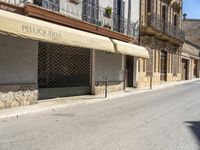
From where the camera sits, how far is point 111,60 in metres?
23.4

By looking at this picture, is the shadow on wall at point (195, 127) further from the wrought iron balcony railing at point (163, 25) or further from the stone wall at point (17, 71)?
the wrought iron balcony railing at point (163, 25)

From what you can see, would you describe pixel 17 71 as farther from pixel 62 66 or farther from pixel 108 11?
pixel 108 11

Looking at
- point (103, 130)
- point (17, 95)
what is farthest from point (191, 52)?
point (103, 130)

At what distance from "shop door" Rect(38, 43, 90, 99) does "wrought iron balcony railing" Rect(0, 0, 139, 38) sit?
5.21 ft

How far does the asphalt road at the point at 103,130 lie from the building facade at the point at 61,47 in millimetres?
2211

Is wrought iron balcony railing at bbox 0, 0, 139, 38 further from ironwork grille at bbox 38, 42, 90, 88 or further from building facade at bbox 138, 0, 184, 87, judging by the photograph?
building facade at bbox 138, 0, 184, 87

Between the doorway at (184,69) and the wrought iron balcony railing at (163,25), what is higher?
the wrought iron balcony railing at (163,25)

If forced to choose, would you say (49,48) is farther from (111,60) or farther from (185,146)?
(185,146)

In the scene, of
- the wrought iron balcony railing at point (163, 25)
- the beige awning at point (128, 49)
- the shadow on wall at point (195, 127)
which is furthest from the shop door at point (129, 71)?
the shadow on wall at point (195, 127)

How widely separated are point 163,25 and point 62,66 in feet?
56.3

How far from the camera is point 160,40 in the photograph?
34.4m

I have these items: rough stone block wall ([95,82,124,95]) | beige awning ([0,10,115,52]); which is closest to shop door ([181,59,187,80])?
rough stone block wall ([95,82,124,95])

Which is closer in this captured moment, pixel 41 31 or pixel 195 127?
pixel 195 127

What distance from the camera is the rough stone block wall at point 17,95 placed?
13.7m
